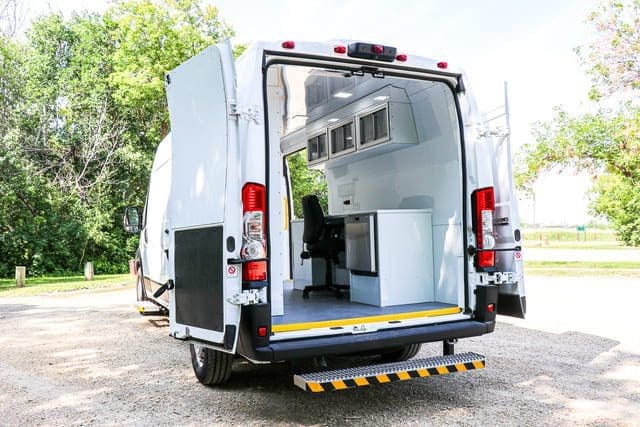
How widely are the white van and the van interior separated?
0.6 inches

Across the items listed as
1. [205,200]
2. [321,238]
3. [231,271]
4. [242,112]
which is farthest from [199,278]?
[321,238]

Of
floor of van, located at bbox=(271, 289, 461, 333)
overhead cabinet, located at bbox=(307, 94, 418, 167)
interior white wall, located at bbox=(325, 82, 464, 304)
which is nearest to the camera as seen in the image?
floor of van, located at bbox=(271, 289, 461, 333)

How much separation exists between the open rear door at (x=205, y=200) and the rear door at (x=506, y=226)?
7.09 ft

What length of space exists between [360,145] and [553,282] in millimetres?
9011

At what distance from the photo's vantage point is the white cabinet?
4812 mm

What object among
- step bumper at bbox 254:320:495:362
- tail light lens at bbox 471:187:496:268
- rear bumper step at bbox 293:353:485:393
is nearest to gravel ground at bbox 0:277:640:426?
rear bumper step at bbox 293:353:485:393

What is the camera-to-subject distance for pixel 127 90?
69.2ft

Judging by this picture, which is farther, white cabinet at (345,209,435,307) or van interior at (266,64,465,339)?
white cabinet at (345,209,435,307)

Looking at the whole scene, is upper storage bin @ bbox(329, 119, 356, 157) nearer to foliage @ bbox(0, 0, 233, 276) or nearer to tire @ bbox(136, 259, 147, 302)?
tire @ bbox(136, 259, 147, 302)

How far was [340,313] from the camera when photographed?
14.5ft

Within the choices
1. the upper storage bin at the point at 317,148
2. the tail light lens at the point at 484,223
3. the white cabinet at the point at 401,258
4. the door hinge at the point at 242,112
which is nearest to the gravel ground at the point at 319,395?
the white cabinet at the point at 401,258

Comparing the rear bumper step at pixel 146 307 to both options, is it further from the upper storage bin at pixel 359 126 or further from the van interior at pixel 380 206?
Result: the upper storage bin at pixel 359 126

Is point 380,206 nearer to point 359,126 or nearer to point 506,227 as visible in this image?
point 359,126

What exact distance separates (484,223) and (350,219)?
1470 millimetres
